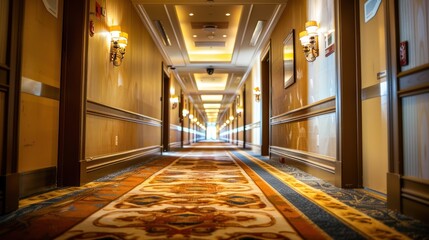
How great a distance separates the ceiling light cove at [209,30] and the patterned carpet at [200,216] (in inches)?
185

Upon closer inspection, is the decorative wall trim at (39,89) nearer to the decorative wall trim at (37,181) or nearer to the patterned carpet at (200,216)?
the decorative wall trim at (37,181)

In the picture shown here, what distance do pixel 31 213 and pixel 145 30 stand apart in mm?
5805

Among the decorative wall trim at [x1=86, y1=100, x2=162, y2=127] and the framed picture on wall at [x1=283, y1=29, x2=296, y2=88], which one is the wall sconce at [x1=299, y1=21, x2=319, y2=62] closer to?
the framed picture on wall at [x1=283, y1=29, x2=296, y2=88]

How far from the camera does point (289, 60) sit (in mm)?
6242

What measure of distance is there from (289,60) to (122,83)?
2958mm

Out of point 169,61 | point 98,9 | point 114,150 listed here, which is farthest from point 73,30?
point 169,61

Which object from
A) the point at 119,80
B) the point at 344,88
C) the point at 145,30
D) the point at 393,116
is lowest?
the point at 393,116

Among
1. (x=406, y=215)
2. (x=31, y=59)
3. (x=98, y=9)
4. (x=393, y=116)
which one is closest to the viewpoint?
(x=406, y=215)

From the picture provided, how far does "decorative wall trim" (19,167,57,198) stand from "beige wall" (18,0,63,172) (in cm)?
5

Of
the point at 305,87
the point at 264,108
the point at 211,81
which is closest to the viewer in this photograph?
the point at 305,87

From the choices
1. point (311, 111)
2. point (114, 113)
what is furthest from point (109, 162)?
point (311, 111)

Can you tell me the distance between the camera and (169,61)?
36.9 ft

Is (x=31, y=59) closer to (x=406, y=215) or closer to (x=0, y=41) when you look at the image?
(x=0, y=41)

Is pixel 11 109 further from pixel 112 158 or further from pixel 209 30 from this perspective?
pixel 209 30
